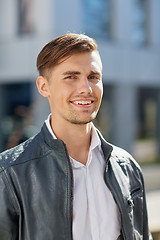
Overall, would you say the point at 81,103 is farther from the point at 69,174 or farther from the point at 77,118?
the point at 69,174

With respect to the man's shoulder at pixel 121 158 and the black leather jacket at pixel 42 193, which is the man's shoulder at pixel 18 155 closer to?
the black leather jacket at pixel 42 193

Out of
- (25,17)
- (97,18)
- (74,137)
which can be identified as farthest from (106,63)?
(74,137)

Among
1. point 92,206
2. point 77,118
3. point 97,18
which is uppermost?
point 97,18

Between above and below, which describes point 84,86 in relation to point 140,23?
below

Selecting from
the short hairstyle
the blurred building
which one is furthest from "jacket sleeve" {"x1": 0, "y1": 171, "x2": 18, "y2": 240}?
the blurred building

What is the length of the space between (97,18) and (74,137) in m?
12.4

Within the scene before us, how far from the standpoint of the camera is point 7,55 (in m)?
12.9

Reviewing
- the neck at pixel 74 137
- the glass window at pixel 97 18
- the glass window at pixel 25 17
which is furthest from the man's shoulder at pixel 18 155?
the glass window at pixel 97 18

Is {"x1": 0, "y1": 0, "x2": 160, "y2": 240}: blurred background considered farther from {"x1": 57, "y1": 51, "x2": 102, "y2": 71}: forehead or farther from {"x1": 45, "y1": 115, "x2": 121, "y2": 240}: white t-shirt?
{"x1": 57, "y1": 51, "x2": 102, "y2": 71}: forehead

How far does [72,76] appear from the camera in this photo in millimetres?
2086

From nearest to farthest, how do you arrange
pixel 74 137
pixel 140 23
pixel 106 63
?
pixel 74 137 < pixel 106 63 < pixel 140 23

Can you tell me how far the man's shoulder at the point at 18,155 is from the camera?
78.2 inches

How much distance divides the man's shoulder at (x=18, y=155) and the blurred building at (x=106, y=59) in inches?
404

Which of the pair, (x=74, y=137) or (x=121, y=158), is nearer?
(x=74, y=137)
